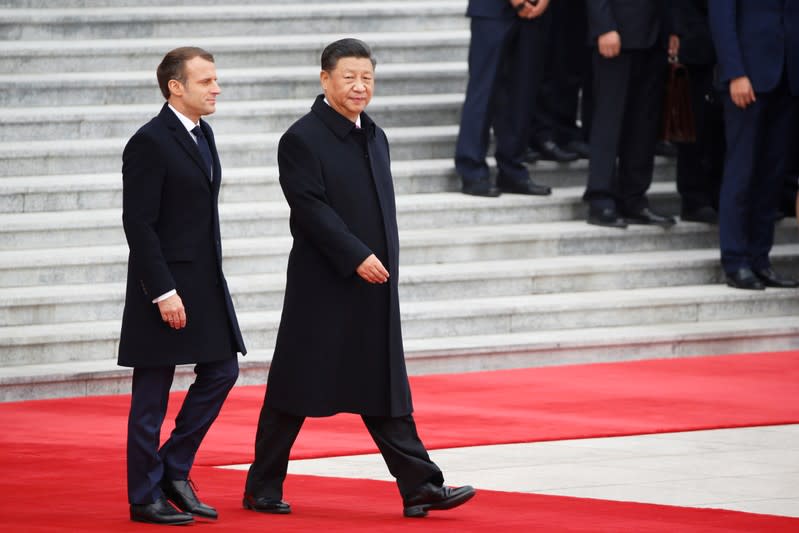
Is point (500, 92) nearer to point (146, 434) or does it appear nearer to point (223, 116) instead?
point (223, 116)

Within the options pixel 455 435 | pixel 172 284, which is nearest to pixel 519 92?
pixel 455 435

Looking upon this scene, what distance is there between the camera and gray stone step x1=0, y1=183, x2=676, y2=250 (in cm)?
942

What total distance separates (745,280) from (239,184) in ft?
9.21

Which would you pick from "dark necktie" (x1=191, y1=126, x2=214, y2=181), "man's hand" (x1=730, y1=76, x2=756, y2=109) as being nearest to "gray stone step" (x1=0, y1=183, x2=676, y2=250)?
"man's hand" (x1=730, y1=76, x2=756, y2=109)

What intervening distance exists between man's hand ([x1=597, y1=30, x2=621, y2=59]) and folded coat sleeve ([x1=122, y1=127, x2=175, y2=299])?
4.76 metres

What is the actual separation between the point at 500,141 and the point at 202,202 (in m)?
4.83

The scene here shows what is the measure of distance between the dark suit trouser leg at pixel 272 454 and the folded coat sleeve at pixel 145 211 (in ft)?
2.06

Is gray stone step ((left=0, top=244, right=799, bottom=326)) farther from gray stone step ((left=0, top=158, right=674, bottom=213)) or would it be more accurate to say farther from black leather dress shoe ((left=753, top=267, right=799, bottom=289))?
gray stone step ((left=0, top=158, right=674, bottom=213))

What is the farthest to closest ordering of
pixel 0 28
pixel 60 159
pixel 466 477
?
pixel 0 28 → pixel 60 159 → pixel 466 477

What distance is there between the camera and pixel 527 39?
1052 centimetres

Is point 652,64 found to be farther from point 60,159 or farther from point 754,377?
point 60,159

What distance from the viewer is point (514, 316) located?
9.47 m

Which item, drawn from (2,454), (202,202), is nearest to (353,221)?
(202,202)

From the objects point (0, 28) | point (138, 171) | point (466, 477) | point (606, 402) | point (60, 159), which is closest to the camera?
point (138, 171)
